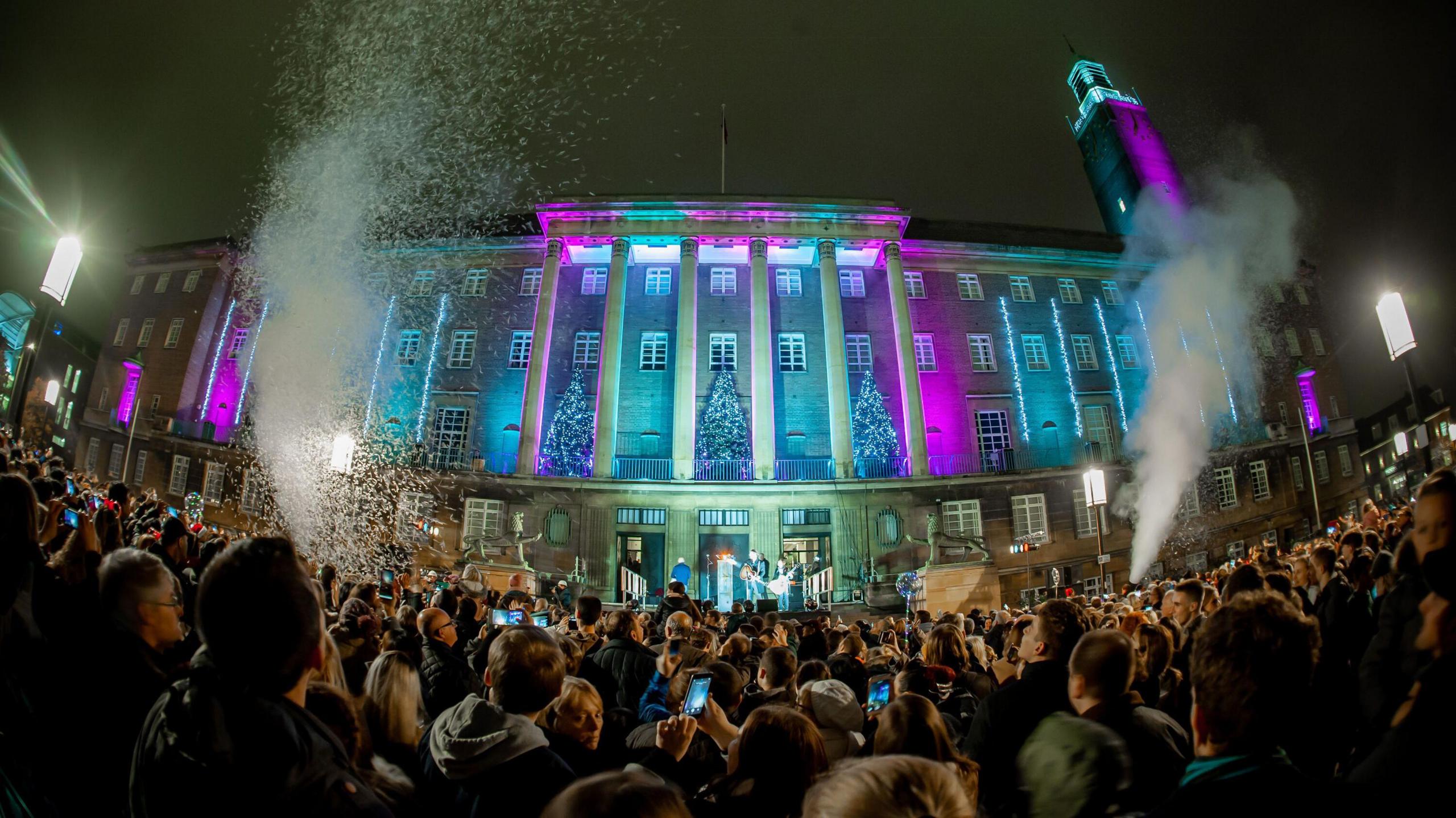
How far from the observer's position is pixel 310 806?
1.87 meters

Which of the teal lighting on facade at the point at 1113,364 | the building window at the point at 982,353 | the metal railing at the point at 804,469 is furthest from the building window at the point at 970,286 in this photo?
the metal railing at the point at 804,469

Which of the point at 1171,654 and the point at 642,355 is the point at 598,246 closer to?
the point at 642,355

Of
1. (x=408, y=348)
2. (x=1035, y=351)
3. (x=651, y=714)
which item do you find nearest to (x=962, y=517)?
(x=1035, y=351)

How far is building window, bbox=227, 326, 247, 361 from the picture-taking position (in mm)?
39188

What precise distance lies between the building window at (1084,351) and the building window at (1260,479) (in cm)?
872

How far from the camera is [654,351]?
36.0 meters

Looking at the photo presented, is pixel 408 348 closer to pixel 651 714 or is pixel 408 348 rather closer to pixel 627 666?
pixel 627 666

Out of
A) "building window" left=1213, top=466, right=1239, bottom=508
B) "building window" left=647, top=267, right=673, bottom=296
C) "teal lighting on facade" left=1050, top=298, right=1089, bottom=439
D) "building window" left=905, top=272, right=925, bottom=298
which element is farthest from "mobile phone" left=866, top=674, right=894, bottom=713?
"building window" left=1213, top=466, right=1239, bottom=508

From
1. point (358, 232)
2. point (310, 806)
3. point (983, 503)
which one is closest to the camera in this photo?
point (310, 806)

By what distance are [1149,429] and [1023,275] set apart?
10.4 meters

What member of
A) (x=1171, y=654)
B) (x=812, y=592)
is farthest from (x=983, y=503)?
(x=1171, y=654)

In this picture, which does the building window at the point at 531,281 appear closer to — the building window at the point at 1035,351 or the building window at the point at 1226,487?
the building window at the point at 1035,351

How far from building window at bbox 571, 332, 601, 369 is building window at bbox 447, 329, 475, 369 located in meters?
5.20

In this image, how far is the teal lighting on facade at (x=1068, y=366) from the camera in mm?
37025
